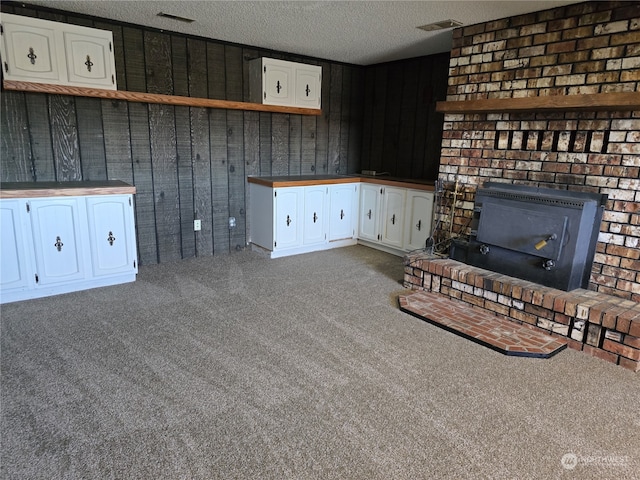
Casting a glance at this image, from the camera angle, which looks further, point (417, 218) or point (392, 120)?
point (392, 120)

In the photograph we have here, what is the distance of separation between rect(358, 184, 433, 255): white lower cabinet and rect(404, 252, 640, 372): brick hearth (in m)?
0.93

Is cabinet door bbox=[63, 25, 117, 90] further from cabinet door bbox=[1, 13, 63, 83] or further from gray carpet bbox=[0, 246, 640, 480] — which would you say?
gray carpet bbox=[0, 246, 640, 480]

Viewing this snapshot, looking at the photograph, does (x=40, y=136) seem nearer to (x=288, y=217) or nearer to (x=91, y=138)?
(x=91, y=138)

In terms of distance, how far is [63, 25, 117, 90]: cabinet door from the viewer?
3.29 metres

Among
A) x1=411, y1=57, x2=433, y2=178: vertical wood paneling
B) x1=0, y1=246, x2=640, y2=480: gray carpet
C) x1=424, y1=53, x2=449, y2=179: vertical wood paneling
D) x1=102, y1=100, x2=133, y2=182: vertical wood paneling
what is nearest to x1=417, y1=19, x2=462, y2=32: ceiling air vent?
x1=424, y1=53, x2=449, y2=179: vertical wood paneling

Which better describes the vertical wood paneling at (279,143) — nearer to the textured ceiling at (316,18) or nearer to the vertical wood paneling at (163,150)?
the textured ceiling at (316,18)

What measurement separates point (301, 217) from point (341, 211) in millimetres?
606

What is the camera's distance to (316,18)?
3.45 metres

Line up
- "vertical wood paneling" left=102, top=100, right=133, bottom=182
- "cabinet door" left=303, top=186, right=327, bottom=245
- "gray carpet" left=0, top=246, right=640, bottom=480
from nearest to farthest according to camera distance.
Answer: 1. "gray carpet" left=0, top=246, right=640, bottom=480
2. "vertical wood paneling" left=102, top=100, right=133, bottom=182
3. "cabinet door" left=303, top=186, right=327, bottom=245

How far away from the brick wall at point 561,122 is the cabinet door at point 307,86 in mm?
1608

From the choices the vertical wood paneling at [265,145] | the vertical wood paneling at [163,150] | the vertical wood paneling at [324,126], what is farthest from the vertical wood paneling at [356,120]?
the vertical wood paneling at [163,150]

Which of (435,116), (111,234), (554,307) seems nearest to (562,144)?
(554,307)

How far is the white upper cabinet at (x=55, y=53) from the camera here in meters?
3.07

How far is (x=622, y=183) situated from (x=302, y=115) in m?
3.45
